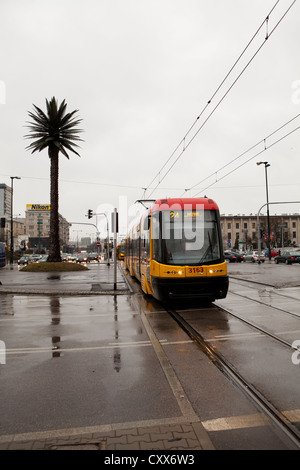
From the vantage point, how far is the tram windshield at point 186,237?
9750 mm

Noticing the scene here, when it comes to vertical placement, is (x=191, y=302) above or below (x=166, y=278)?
below

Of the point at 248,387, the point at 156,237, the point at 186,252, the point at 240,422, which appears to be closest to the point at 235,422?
the point at 240,422

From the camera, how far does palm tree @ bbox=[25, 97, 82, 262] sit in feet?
102

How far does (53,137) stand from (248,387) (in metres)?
30.6

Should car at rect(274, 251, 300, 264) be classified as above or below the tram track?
above

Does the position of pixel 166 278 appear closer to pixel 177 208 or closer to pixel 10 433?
pixel 177 208

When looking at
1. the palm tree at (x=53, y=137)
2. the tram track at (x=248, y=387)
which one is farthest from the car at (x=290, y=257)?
→ the tram track at (x=248, y=387)

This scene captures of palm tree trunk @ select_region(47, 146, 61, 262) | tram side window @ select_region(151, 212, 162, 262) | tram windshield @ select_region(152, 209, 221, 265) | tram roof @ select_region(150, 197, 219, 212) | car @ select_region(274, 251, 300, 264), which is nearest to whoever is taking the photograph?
tram windshield @ select_region(152, 209, 221, 265)

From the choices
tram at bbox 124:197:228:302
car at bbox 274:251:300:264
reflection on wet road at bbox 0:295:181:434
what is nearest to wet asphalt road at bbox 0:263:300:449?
reflection on wet road at bbox 0:295:181:434

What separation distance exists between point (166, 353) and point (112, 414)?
2.31 metres

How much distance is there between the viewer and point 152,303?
11516mm

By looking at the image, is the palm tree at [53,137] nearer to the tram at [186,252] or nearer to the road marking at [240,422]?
the tram at [186,252]

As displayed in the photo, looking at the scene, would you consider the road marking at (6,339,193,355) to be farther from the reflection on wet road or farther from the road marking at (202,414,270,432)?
the road marking at (202,414,270,432)
